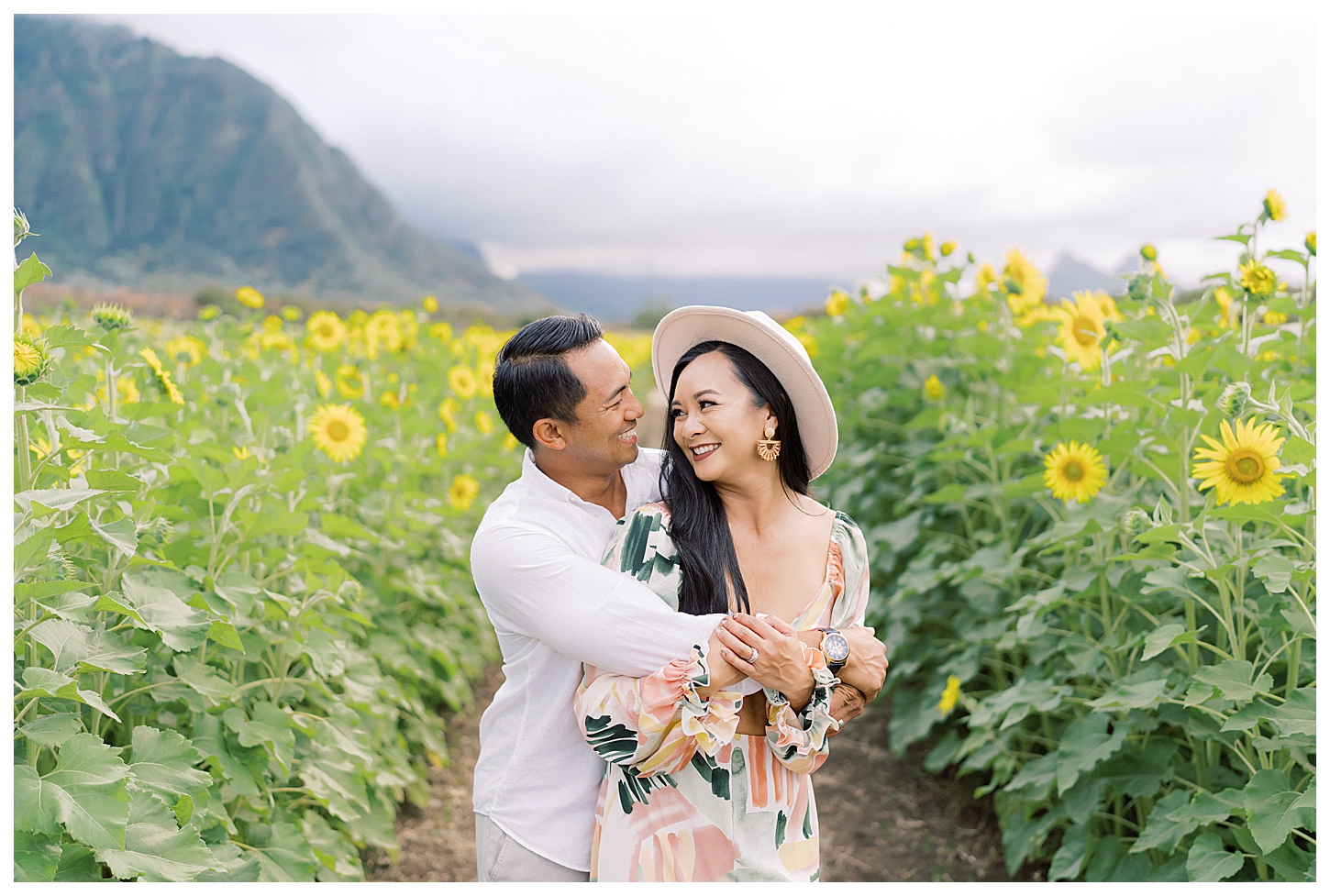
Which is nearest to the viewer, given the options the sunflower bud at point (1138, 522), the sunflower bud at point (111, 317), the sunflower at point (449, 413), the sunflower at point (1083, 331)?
the sunflower bud at point (1138, 522)

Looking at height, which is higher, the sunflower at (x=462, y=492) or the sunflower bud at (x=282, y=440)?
the sunflower bud at (x=282, y=440)

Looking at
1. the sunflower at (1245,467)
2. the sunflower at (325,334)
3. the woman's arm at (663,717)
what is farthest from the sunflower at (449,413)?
the sunflower at (1245,467)

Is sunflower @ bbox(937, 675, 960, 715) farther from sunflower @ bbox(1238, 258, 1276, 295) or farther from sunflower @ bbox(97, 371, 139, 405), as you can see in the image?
sunflower @ bbox(97, 371, 139, 405)

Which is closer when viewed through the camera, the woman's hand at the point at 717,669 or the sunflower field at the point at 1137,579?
the woman's hand at the point at 717,669

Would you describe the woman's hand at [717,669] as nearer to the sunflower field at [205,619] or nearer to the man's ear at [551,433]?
the man's ear at [551,433]

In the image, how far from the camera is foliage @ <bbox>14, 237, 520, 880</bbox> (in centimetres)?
172

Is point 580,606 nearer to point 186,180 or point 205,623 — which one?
point 205,623

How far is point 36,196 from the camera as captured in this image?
97.7 metres

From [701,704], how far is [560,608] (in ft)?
1.02

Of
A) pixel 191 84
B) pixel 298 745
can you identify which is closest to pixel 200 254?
pixel 191 84

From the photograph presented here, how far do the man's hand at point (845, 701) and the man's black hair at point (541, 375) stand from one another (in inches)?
30.2

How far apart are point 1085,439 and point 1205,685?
86cm

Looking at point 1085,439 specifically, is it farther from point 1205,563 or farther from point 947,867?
point 947,867

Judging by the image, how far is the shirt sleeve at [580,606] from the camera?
1.67 meters
